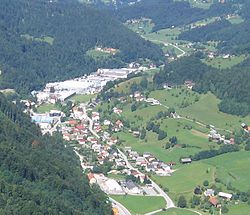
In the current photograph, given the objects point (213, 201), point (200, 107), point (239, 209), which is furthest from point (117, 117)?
point (239, 209)

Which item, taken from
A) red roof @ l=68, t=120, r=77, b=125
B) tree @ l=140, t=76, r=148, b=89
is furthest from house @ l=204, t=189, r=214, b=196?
tree @ l=140, t=76, r=148, b=89

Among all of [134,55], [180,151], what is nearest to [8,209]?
[180,151]

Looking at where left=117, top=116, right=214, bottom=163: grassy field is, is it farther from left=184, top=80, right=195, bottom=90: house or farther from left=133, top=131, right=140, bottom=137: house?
left=184, top=80, right=195, bottom=90: house

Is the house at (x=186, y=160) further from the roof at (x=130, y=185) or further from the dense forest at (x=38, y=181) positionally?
the dense forest at (x=38, y=181)

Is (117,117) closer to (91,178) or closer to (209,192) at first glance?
(91,178)

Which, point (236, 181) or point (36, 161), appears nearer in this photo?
point (36, 161)

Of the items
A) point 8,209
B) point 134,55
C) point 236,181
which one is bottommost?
point 134,55

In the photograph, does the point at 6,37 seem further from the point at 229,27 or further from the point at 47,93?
the point at 229,27
